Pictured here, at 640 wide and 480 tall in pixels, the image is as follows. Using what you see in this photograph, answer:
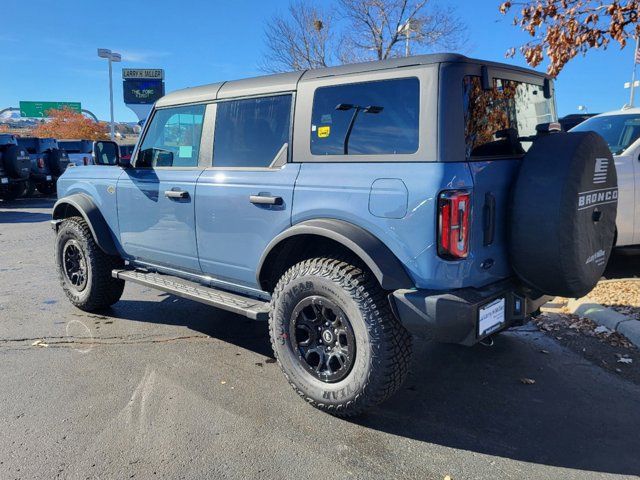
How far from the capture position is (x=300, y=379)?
3279 mm

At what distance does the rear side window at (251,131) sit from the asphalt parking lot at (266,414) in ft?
5.25

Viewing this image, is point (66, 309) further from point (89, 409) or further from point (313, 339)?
point (313, 339)

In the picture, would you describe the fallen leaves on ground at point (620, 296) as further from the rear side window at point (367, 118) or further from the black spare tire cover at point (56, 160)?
the black spare tire cover at point (56, 160)

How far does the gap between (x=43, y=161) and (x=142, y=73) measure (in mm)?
16632

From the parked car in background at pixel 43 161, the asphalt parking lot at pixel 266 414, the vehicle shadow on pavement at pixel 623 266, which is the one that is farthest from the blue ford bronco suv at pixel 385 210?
the parked car in background at pixel 43 161

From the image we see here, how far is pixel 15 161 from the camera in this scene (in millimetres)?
15758

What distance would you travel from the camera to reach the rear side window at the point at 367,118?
2879mm

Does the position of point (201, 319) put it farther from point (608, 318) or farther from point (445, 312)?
point (608, 318)

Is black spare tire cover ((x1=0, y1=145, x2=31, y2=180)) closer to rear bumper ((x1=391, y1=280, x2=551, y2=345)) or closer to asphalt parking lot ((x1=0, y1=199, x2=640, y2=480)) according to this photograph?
asphalt parking lot ((x1=0, y1=199, x2=640, y2=480))

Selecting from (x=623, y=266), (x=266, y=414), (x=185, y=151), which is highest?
(x=185, y=151)

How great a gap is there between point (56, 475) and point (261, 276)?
1676 millimetres

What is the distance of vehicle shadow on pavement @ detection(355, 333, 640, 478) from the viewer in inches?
110

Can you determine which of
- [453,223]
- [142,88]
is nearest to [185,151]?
[453,223]

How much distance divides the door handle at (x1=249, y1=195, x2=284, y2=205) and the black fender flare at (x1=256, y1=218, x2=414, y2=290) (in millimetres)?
414
